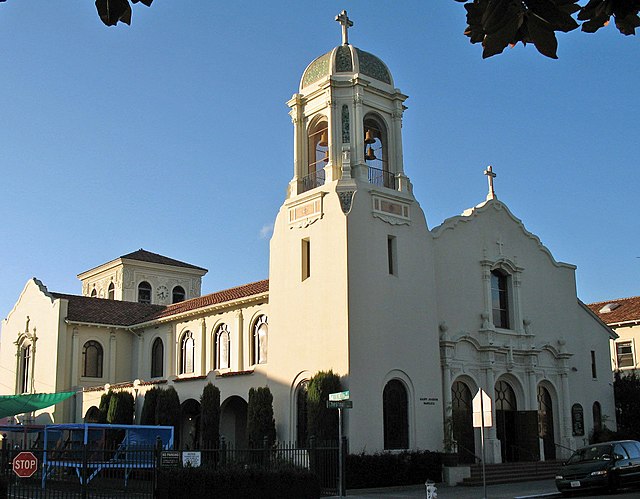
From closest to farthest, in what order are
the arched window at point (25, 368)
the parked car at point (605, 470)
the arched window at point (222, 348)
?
the parked car at point (605, 470) < the arched window at point (222, 348) < the arched window at point (25, 368)

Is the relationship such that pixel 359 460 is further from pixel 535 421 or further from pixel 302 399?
pixel 535 421

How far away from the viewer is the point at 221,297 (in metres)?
35.2

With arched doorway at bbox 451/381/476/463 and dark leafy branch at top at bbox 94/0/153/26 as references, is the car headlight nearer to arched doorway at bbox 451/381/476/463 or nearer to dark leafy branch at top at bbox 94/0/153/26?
arched doorway at bbox 451/381/476/463

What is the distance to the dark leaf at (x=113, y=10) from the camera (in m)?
4.24

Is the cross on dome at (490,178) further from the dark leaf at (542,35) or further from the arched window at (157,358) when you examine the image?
the dark leaf at (542,35)

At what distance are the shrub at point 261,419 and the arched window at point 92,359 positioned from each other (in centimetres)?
1372

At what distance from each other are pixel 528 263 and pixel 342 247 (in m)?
10.6

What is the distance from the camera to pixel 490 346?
101ft

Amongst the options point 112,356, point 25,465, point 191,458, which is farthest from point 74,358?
point 25,465

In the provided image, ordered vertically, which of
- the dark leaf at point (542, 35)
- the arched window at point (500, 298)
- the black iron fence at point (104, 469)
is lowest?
the black iron fence at point (104, 469)

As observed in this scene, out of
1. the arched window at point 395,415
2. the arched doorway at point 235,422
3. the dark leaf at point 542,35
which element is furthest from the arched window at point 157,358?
the dark leaf at point 542,35

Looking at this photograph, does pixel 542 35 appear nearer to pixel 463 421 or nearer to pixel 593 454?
pixel 593 454

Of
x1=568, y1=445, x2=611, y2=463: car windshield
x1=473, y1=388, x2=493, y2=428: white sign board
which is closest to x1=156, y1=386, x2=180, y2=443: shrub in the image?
x1=568, y1=445, x2=611, y2=463: car windshield

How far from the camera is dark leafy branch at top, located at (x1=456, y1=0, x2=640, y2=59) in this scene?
380cm
